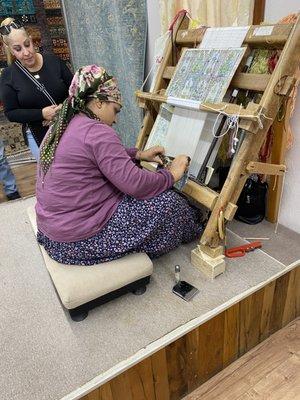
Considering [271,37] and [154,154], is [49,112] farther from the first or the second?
[271,37]

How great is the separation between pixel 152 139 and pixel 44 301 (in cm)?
94

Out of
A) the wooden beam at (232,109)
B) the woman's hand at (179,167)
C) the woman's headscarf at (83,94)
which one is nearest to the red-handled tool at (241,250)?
the woman's hand at (179,167)

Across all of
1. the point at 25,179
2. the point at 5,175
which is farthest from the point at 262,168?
the point at 25,179

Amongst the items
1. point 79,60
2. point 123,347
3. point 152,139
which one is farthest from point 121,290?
point 79,60

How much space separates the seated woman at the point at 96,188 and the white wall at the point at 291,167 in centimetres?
57

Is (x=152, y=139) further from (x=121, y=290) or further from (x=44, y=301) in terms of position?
(x=44, y=301)

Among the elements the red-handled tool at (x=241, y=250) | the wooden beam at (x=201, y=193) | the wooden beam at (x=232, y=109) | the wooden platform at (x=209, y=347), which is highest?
the wooden beam at (x=232, y=109)

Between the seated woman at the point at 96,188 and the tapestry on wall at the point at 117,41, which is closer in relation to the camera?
the seated woman at the point at 96,188

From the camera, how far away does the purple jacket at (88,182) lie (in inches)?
44.3

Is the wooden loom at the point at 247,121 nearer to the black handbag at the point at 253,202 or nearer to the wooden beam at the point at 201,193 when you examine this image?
the wooden beam at the point at 201,193

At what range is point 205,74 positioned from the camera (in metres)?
1.35

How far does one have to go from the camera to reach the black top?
1.83m

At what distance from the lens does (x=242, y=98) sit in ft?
4.54

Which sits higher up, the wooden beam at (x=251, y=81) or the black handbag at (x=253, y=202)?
the wooden beam at (x=251, y=81)
